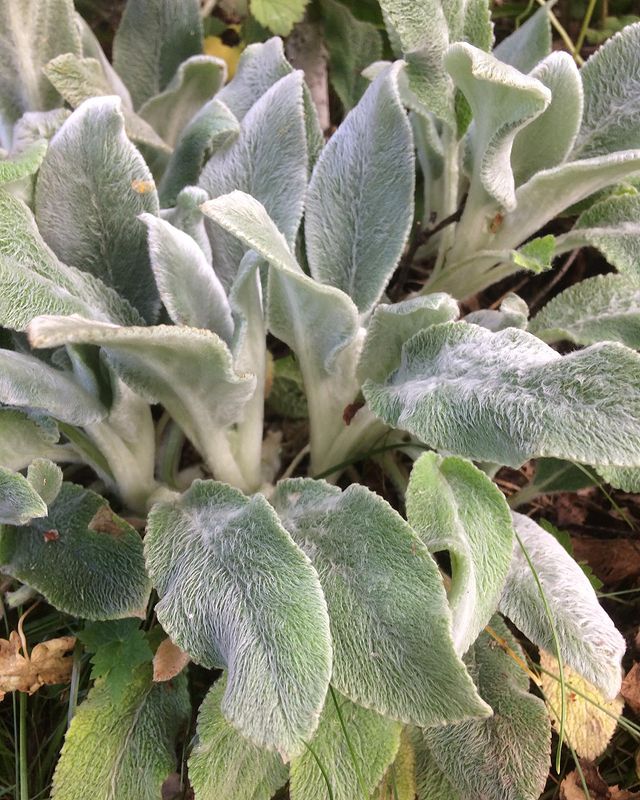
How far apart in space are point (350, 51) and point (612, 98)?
1.93 ft

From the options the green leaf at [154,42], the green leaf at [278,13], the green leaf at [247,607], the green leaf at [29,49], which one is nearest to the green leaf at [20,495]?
the green leaf at [247,607]

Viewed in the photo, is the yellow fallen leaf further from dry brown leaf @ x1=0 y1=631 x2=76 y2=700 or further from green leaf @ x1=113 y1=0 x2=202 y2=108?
green leaf @ x1=113 y1=0 x2=202 y2=108

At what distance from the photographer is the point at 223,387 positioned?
2.93 feet

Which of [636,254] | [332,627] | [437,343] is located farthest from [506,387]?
[636,254]

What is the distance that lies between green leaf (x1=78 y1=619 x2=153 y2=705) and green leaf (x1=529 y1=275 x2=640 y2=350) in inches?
28.8

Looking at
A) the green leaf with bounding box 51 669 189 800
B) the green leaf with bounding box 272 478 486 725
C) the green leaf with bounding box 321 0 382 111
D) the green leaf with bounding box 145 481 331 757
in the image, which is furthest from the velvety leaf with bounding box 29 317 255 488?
the green leaf with bounding box 321 0 382 111

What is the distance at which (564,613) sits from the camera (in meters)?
0.91

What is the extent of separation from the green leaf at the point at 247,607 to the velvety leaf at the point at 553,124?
0.70 meters

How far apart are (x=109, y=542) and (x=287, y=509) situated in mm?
243

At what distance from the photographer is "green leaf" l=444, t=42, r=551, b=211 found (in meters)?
0.81

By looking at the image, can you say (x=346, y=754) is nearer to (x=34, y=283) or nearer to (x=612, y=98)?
(x=34, y=283)

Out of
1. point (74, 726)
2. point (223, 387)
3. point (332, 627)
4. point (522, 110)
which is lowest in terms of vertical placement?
point (74, 726)

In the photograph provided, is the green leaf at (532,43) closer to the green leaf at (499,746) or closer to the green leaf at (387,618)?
the green leaf at (387,618)

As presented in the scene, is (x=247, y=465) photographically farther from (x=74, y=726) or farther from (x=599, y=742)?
(x=599, y=742)
